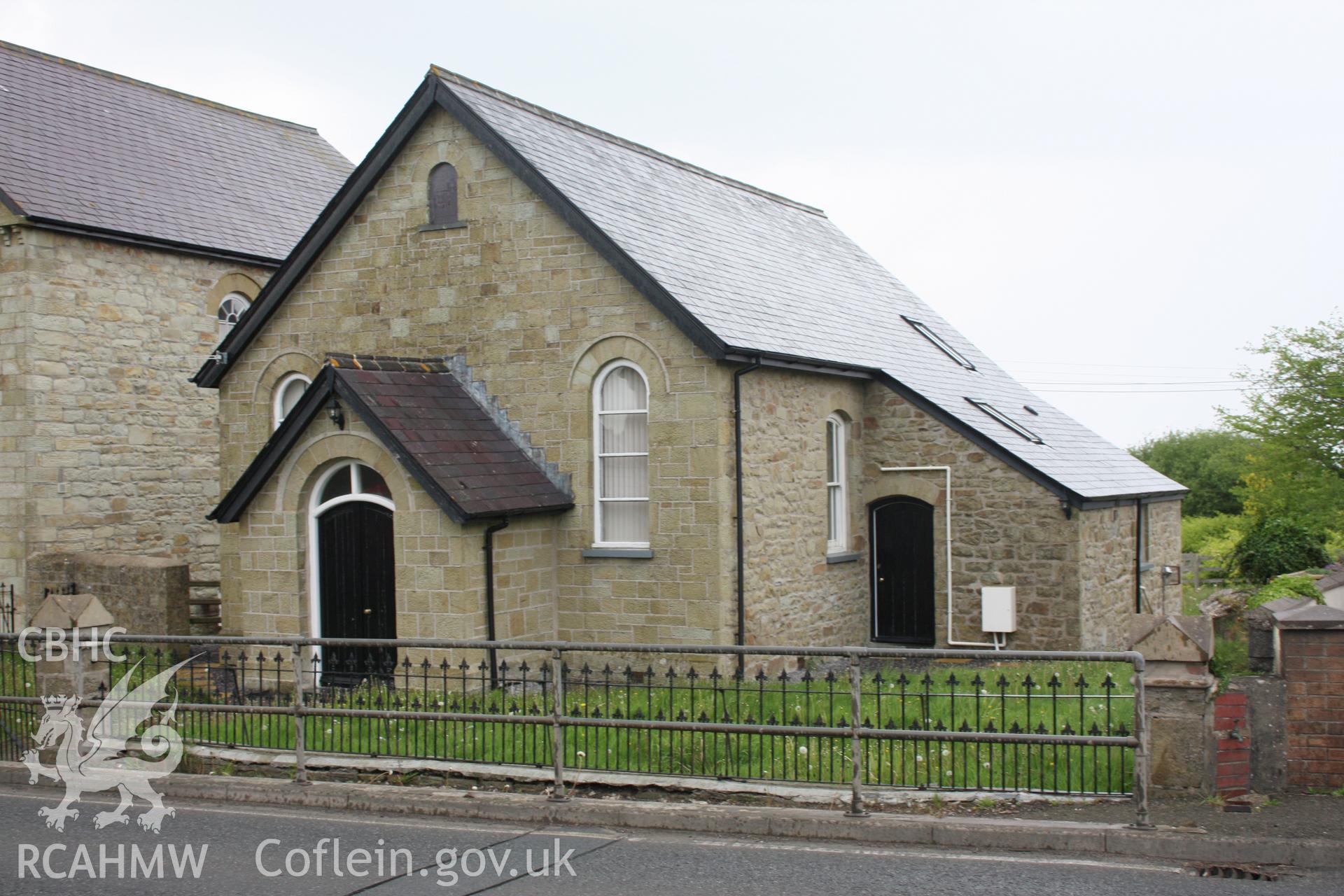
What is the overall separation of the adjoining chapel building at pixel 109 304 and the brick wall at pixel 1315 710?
16.8m

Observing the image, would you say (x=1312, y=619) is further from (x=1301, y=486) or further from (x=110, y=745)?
(x=1301, y=486)

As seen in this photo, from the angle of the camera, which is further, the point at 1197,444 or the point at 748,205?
the point at 1197,444

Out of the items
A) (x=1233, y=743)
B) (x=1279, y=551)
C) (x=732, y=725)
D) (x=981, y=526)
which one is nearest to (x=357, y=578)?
(x=732, y=725)

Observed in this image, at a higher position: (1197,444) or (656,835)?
(1197,444)

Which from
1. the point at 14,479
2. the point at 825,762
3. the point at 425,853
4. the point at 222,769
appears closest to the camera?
the point at 425,853

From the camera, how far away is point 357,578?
16.2 metres

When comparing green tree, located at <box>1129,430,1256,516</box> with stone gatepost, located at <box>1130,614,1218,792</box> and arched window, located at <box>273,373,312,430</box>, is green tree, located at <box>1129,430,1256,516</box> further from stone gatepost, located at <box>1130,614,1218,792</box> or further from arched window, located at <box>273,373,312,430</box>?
stone gatepost, located at <box>1130,614,1218,792</box>

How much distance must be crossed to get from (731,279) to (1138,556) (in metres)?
8.45

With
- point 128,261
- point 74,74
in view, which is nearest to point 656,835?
point 128,261

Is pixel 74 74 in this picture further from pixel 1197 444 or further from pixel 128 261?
pixel 1197 444

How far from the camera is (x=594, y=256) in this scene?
1680 cm

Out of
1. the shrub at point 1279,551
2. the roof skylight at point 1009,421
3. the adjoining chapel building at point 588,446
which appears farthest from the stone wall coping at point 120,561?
the shrub at point 1279,551

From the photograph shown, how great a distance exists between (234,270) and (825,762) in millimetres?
16761

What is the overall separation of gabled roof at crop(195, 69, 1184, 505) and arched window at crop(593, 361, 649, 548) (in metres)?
1.31
